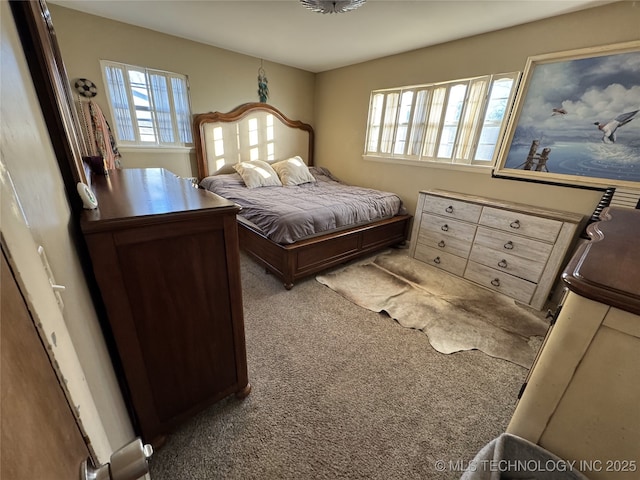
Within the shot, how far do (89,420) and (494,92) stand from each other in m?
3.56

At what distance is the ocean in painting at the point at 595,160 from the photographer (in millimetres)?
2026

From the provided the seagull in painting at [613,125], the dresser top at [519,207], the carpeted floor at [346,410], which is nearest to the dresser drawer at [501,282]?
the dresser top at [519,207]

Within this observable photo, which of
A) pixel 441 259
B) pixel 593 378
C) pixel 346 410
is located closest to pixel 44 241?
Result: pixel 593 378

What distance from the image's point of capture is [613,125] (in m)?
2.04

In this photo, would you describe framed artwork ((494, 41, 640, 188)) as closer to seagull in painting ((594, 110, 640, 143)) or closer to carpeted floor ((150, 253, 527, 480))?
seagull in painting ((594, 110, 640, 143))

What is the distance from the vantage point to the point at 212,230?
41.2 inches

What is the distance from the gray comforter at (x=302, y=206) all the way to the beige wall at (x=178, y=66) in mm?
939

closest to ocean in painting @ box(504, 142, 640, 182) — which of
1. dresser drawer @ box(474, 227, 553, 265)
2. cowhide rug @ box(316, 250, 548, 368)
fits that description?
dresser drawer @ box(474, 227, 553, 265)

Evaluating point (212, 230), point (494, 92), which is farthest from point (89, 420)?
point (494, 92)

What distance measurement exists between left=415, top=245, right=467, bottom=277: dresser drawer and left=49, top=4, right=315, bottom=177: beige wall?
3.09 metres

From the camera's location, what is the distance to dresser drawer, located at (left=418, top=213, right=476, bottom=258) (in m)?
2.69

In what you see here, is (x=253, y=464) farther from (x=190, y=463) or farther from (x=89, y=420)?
(x=89, y=420)

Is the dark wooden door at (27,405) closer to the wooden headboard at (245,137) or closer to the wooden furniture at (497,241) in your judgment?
the wooden furniture at (497,241)

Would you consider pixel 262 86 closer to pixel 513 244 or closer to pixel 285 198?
pixel 285 198
